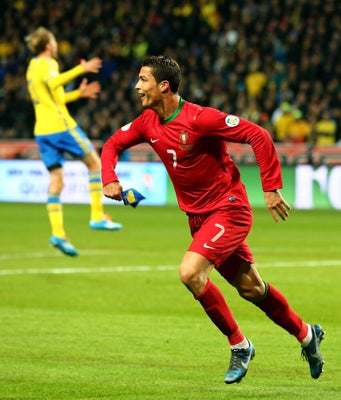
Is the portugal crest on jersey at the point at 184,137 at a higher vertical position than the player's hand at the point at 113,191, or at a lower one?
higher

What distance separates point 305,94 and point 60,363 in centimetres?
1964

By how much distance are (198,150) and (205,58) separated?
21.7 m

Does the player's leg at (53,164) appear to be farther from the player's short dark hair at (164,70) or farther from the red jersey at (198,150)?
the player's short dark hair at (164,70)

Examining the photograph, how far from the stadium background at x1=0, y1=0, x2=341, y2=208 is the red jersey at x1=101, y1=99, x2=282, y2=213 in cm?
1586

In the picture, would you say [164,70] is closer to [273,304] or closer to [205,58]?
[273,304]

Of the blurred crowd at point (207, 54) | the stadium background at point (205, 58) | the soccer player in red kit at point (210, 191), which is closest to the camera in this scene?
the soccer player in red kit at point (210, 191)

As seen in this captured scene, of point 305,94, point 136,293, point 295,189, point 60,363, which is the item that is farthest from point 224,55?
point 60,363

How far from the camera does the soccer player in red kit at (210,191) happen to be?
6875mm

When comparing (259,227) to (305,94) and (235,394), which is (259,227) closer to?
(305,94)

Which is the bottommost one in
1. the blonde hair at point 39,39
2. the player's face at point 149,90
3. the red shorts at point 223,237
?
the blonde hair at point 39,39

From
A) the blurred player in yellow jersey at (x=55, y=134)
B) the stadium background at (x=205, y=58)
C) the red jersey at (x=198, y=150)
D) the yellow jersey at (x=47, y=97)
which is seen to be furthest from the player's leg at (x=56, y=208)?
the stadium background at (x=205, y=58)

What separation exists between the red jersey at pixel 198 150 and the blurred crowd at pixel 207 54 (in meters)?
18.3

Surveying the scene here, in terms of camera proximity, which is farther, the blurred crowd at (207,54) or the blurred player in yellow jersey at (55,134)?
the blurred crowd at (207,54)

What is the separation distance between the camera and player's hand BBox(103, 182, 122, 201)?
7.03 metres
